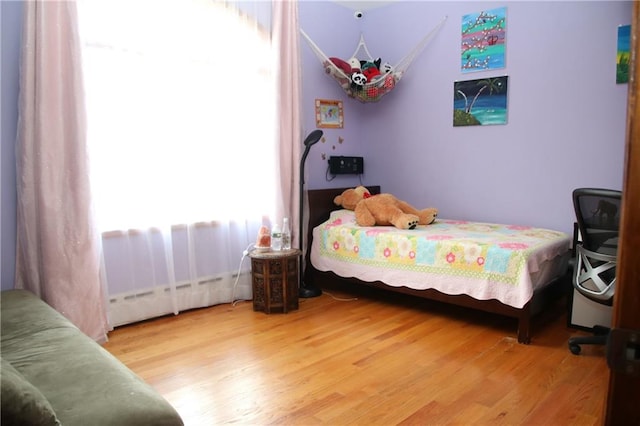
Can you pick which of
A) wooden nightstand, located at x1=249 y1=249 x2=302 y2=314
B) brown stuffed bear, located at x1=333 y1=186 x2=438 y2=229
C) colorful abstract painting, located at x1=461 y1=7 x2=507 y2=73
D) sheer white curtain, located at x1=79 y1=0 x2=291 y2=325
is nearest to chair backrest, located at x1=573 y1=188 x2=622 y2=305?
brown stuffed bear, located at x1=333 y1=186 x2=438 y2=229

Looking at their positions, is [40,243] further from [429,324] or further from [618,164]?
[618,164]

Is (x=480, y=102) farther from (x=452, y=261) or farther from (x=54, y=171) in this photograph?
(x=54, y=171)

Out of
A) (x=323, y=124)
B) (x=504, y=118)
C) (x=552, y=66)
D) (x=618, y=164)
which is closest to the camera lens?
(x=618, y=164)

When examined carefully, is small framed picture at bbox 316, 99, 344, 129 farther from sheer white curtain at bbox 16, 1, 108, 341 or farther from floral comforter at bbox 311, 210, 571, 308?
sheer white curtain at bbox 16, 1, 108, 341

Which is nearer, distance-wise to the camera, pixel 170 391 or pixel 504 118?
pixel 170 391

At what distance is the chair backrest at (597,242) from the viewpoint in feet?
7.30

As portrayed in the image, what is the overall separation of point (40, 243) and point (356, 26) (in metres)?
3.36

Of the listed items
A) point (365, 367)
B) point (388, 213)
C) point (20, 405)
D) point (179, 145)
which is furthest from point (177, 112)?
point (20, 405)

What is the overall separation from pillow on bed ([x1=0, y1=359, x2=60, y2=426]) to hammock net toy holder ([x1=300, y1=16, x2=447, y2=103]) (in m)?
3.25

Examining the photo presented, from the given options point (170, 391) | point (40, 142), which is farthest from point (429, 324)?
point (40, 142)

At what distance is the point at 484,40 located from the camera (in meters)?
Answer: 3.58

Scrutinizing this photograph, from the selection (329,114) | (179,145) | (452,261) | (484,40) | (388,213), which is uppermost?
(484,40)

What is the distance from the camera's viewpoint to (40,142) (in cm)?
236

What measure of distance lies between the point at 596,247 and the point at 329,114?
98.5 inches
